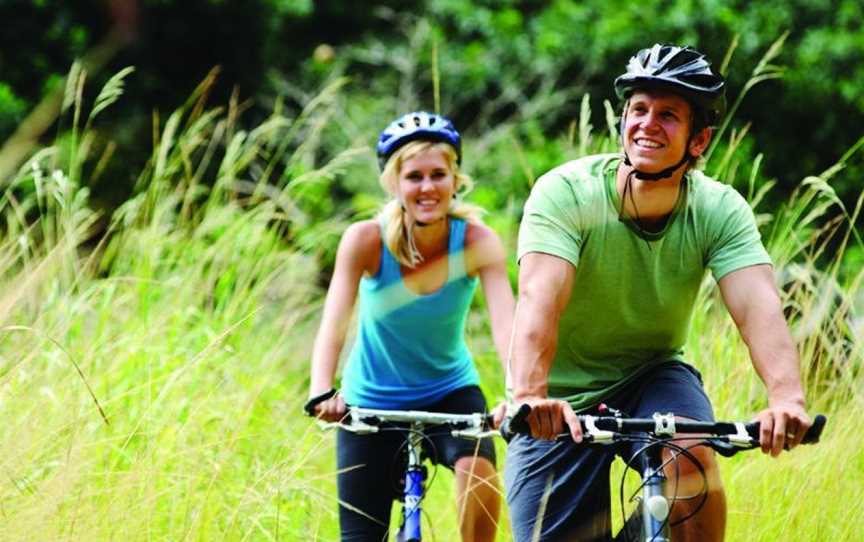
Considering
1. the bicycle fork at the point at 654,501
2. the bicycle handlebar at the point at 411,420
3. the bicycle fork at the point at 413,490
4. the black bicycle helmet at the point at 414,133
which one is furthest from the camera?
the black bicycle helmet at the point at 414,133

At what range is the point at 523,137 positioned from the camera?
1339 centimetres

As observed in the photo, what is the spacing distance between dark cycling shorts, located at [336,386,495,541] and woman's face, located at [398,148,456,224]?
29.3 inches

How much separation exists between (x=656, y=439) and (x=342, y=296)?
5.29 ft

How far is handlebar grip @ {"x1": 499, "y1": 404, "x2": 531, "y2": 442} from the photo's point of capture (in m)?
3.20

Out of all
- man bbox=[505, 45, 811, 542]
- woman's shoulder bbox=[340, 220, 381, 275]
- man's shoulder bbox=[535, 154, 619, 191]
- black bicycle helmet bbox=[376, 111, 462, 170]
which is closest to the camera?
man bbox=[505, 45, 811, 542]

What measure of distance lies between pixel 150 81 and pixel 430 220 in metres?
8.18

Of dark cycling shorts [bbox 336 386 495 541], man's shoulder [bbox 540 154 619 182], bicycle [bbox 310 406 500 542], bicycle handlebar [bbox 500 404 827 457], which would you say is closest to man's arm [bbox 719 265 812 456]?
bicycle handlebar [bbox 500 404 827 457]

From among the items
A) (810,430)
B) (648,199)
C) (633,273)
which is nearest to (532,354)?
(633,273)

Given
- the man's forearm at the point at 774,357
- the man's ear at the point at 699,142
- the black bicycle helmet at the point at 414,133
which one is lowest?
the man's forearm at the point at 774,357

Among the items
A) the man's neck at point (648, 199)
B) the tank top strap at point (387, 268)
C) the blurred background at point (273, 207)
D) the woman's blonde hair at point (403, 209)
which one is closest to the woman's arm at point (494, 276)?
the woman's blonde hair at point (403, 209)

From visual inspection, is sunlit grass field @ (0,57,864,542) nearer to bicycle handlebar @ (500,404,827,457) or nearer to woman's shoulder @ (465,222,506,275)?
woman's shoulder @ (465,222,506,275)

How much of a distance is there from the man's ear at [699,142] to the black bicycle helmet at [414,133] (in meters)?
1.35

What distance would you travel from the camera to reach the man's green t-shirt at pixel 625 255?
12.0 ft

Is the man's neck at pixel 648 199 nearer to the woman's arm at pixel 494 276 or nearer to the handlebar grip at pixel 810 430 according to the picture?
the handlebar grip at pixel 810 430
